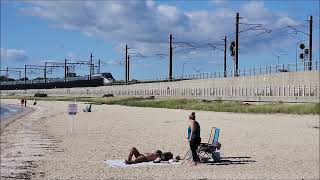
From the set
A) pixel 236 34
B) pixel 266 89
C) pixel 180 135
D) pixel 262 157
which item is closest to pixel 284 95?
pixel 266 89

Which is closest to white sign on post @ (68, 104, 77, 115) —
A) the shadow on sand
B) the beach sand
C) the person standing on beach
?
the beach sand

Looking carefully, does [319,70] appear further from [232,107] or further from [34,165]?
[34,165]

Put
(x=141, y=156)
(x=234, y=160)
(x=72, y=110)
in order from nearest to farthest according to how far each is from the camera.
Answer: (x=141, y=156) → (x=234, y=160) → (x=72, y=110)

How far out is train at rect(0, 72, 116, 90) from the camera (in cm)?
12729

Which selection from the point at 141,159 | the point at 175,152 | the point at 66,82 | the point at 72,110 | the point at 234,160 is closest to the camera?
the point at 141,159

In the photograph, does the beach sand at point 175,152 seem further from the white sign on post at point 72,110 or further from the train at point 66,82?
the train at point 66,82

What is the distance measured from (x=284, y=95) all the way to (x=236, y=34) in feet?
48.0

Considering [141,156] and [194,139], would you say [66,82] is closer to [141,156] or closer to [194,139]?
[141,156]

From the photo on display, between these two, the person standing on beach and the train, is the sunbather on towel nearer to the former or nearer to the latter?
the person standing on beach

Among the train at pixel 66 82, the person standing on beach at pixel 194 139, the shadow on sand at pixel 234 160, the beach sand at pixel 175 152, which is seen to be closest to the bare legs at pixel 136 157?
the beach sand at pixel 175 152

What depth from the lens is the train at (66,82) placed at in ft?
418

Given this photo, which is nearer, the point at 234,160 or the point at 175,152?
the point at 234,160

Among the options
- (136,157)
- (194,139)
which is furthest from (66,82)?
(194,139)

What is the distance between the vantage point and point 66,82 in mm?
140625
